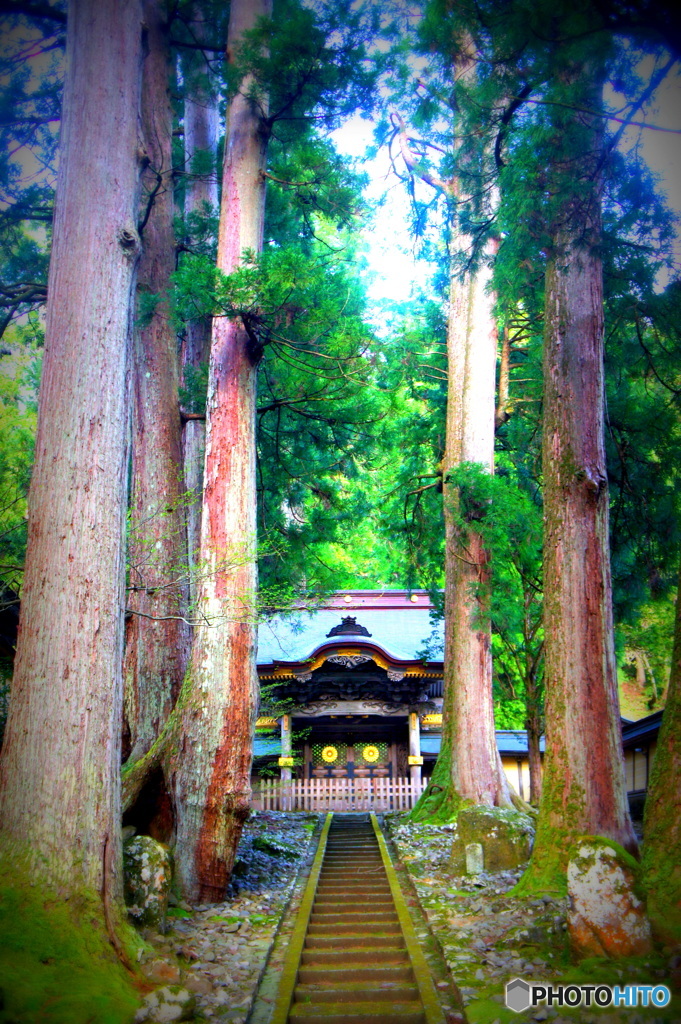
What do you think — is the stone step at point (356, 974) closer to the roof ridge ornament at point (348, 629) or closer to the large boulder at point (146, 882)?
the large boulder at point (146, 882)

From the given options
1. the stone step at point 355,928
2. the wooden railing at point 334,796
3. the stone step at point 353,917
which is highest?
the stone step at point 355,928

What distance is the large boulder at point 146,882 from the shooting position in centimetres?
520

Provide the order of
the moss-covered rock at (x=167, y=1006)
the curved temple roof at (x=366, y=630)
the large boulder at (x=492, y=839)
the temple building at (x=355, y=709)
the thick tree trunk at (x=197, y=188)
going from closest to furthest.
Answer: the moss-covered rock at (x=167, y=1006) → the large boulder at (x=492, y=839) → the thick tree trunk at (x=197, y=188) → the temple building at (x=355, y=709) → the curved temple roof at (x=366, y=630)

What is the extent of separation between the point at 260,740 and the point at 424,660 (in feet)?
16.9

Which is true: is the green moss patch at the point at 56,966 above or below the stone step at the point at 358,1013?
above

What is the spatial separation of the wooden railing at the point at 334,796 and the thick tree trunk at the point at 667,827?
33.3 ft

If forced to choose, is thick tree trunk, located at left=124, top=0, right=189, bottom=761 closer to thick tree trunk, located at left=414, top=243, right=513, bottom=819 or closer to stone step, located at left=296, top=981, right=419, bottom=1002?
stone step, located at left=296, top=981, right=419, bottom=1002

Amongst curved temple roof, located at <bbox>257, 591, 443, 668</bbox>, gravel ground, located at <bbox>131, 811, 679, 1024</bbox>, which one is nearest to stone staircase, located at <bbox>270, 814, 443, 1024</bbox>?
gravel ground, located at <bbox>131, 811, 679, 1024</bbox>

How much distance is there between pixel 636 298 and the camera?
6.87 metres

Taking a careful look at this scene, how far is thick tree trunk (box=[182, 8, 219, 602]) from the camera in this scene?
9.50 meters

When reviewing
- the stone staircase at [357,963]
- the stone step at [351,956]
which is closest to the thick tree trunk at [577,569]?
Result: the stone step at [351,956]

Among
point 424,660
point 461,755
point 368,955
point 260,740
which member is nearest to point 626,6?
point 368,955

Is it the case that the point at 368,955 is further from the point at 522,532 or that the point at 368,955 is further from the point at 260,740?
the point at 260,740

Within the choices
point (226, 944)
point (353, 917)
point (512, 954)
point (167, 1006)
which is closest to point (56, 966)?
point (167, 1006)
